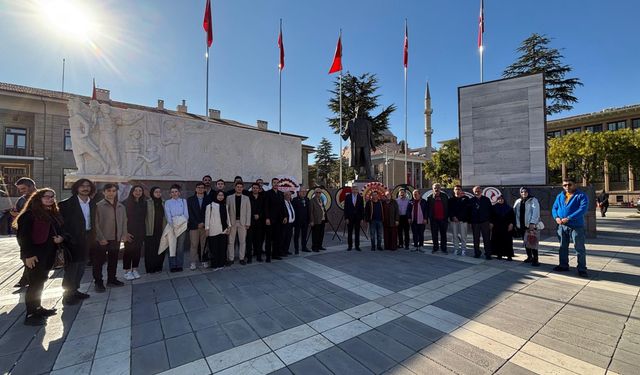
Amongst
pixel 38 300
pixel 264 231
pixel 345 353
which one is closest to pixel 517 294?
pixel 345 353

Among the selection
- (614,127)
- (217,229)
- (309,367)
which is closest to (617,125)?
(614,127)

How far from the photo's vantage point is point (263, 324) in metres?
3.53

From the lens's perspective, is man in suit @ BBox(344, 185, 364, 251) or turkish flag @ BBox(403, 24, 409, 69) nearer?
man in suit @ BBox(344, 185, 364, 251)

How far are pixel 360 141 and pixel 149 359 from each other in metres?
10.7

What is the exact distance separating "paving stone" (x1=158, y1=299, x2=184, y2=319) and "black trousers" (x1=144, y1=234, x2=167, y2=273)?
188 centimetres

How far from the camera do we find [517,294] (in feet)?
15.2

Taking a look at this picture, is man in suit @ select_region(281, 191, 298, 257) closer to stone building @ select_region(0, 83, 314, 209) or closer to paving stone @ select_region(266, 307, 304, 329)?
paving stone @ select_region(266, 307, 304, 329)

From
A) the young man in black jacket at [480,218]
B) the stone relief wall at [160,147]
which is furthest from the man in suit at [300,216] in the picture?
the young man in black jacket at [480,218]

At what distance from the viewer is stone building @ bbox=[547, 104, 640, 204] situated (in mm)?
37688

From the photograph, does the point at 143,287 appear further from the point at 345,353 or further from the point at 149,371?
the point at 345,353

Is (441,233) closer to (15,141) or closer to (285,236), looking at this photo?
(285,236)

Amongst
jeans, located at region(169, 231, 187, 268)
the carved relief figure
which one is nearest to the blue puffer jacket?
jeans, located at region(169, 231, 187, 268)

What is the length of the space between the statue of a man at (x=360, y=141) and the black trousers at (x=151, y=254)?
839cm

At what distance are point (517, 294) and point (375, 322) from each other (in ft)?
9.15
